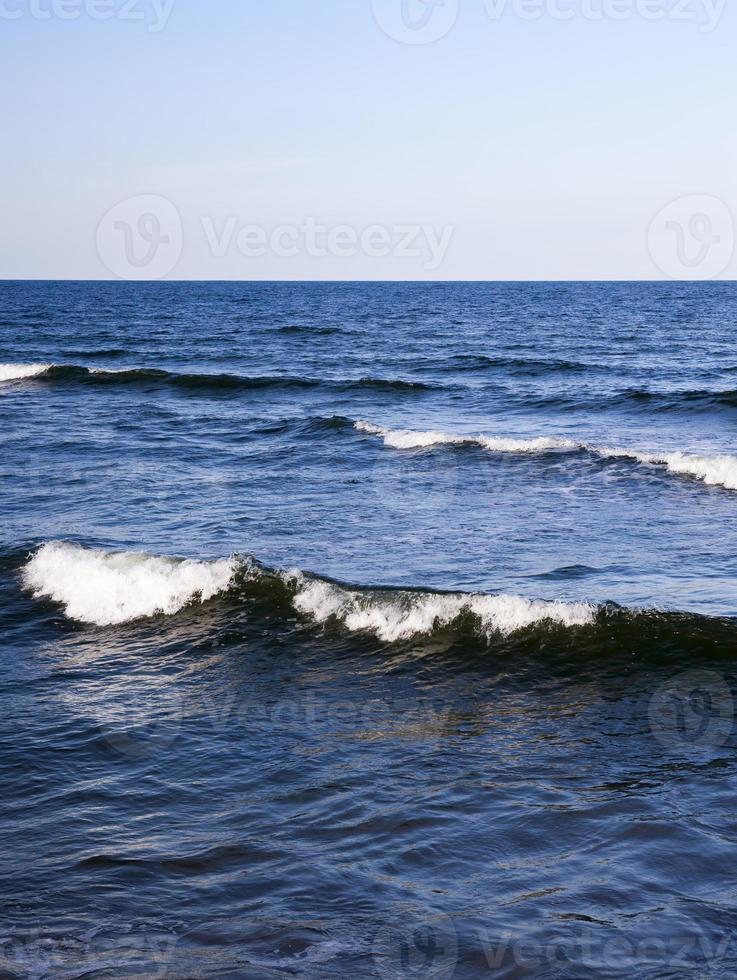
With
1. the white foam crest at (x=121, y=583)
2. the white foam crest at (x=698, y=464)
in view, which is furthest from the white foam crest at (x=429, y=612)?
the white foam crest at (x=698, y=464)

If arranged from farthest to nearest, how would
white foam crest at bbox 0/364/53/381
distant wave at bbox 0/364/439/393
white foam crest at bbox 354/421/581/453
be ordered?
white foam crest at bbox 0/364/53/381 < distant wave at bbox 0/364/439/393 < white foam crest at bbox 354/421/581/453

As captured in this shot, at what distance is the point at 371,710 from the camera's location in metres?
9.01

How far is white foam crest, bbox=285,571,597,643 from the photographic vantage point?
10.7 m

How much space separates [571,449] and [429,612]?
11.4m

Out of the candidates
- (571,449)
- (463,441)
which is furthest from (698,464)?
(463,441)

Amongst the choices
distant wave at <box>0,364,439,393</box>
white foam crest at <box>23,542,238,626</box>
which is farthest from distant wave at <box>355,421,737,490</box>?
white foam crest at <box>23,542,238,626</box>

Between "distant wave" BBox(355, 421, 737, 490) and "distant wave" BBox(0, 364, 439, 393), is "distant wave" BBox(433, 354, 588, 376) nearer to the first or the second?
"distant wave" BBox(0, 364, 439, 393)

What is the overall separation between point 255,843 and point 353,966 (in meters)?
1.52

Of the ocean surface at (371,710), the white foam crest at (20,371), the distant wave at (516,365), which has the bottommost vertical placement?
the ocean surface at (371,710)

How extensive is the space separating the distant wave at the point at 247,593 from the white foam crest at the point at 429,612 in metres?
0.01

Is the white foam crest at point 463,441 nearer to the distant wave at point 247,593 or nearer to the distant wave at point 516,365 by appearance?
the distant wave at point 247,593

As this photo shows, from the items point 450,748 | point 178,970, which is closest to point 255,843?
point 178,970

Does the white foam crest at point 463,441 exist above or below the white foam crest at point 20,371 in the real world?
below

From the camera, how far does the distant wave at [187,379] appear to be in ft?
115
